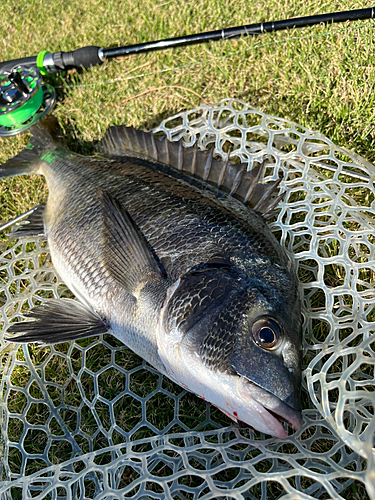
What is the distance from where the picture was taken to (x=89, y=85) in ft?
14.0

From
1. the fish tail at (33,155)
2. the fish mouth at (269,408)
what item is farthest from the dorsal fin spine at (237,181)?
the fish tail at (33,155)

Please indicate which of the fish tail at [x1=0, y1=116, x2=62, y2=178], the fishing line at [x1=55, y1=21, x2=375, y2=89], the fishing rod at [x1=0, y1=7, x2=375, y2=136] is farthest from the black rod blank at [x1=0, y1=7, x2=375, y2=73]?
the fish tail at [x1=0, y1=116, x2=62, y2=178]

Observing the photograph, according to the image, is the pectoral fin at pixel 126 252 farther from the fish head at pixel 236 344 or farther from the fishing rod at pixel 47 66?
the fishing rod at pixel 47 66

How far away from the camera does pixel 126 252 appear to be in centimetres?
229

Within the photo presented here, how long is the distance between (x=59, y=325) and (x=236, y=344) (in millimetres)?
1068

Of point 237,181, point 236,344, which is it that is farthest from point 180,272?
point 237,181

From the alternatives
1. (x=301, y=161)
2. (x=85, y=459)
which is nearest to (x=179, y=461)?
(x=85, y=459)

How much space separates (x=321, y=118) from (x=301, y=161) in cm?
54

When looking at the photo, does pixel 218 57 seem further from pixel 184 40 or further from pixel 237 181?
pixel 237 181

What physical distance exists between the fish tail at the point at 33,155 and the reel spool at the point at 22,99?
17.6 inches

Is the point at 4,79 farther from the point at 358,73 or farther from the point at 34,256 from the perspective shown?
the point at 358,73

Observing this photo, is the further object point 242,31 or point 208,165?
point 242,31

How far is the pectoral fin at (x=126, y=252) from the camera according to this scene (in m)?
2.21

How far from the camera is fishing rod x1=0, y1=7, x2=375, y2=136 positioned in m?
3.67
